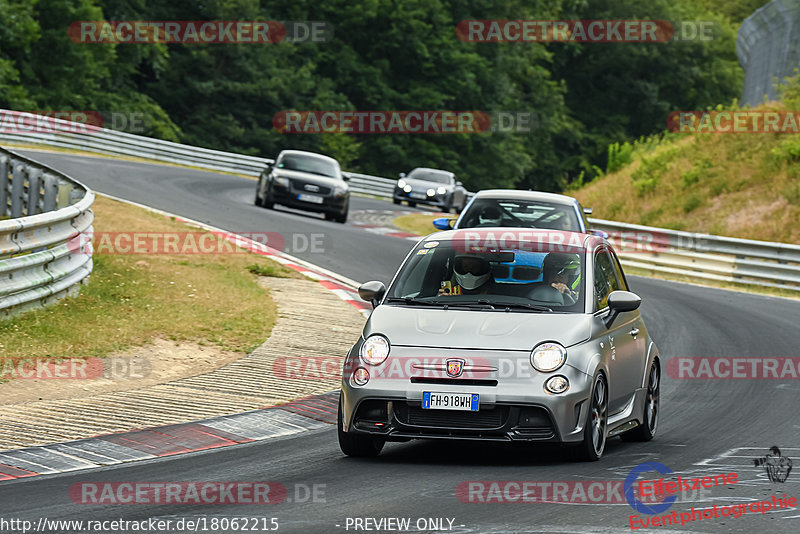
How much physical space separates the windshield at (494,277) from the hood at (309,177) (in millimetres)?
21155

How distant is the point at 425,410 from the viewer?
8.31m

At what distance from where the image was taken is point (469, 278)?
30.7ft

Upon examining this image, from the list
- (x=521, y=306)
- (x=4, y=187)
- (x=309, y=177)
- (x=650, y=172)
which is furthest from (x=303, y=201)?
(x=521, y=306)

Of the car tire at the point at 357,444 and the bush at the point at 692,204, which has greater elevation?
the bush at the point at 692,204

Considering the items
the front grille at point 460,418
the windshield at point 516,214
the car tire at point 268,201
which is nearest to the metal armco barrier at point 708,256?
the car tire at point 268,201

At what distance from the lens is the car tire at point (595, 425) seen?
8453 mm

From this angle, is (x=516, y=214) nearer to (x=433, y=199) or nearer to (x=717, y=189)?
(x=717, y=189)

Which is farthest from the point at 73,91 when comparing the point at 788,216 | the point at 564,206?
the point at 564,206

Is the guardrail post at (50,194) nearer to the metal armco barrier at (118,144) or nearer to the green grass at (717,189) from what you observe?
the green grass at (717,189)

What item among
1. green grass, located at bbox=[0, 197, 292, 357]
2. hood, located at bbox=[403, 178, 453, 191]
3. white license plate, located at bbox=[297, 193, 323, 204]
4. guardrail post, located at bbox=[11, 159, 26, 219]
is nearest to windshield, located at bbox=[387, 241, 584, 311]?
green grass, located at bbox=[0, 197, 292, 357]

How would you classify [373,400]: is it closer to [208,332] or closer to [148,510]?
[148,510]

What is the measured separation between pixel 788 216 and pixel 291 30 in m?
40.0

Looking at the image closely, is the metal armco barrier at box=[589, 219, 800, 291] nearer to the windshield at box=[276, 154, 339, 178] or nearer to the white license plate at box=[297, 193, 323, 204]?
the white license plate at box=[297, 193, 323, 204]

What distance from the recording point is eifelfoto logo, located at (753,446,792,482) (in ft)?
26.8
